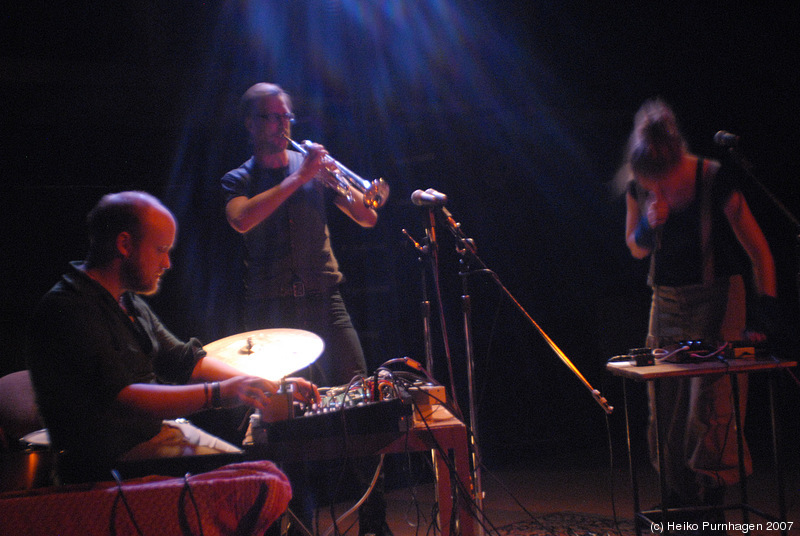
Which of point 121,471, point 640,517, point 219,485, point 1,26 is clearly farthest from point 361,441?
point 1,26

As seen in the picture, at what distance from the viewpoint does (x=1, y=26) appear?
12.1 ft

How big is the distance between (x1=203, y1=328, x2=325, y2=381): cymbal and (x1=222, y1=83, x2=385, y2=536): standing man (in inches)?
19.8

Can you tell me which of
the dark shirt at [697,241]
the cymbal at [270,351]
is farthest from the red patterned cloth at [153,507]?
the dark shirt at [697,241]

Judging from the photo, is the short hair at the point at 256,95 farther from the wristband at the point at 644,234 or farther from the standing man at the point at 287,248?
the wristband at the point at 644,234

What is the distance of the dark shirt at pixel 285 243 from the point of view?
8.48 ft

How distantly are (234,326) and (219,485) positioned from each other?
309cm

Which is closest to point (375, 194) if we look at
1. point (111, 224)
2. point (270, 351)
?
point (270, 351)

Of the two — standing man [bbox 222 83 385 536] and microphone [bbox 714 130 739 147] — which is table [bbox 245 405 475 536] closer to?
standing man [bbox 222 83 385 536]

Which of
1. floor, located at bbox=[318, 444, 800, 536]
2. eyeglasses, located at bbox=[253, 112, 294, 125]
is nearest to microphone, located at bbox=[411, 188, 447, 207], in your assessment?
eyeglasses, located at bbox=[253, 112, 294, 125]

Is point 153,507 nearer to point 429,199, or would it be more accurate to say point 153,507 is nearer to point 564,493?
point 429,199

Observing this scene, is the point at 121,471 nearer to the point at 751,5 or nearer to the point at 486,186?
the point at 486,186

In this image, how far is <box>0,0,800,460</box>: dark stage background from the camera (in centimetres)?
389

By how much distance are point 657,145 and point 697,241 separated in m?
0.46

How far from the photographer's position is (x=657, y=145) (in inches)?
98.6
